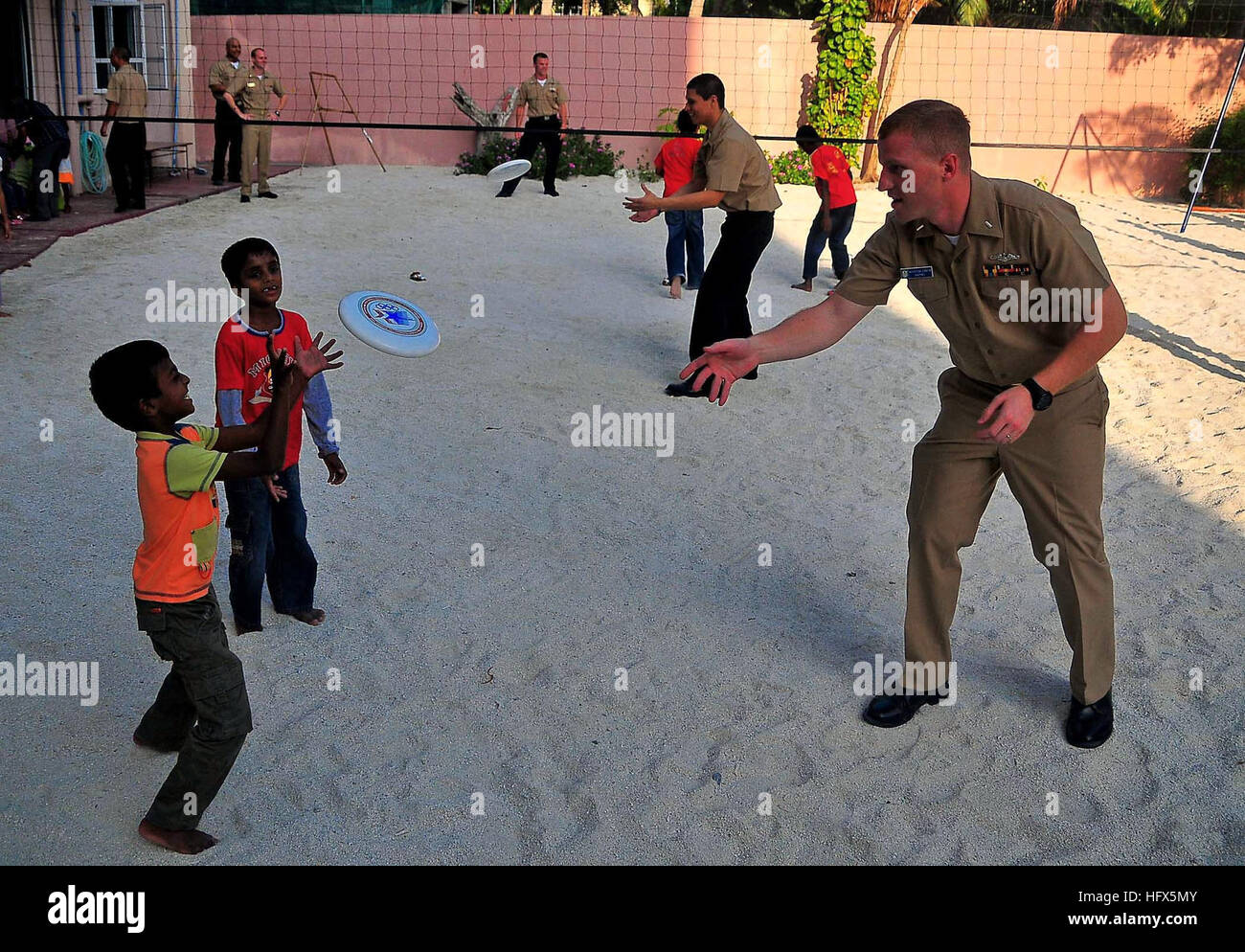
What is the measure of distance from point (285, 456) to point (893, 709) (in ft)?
7.85

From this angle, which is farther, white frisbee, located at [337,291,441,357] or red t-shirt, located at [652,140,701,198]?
red t-shirt, located at [652,140,701,198]

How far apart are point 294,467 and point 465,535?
131 cm

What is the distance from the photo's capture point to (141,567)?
10.6 ft

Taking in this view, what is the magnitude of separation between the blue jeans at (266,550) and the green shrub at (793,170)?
1378 centimetres

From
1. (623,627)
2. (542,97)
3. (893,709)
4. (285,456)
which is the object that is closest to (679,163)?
(542,97)

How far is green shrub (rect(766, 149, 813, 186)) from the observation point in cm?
1712

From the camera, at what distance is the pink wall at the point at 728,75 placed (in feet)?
58.7

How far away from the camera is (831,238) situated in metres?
11.0

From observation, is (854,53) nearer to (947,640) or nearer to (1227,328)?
(1227,328)

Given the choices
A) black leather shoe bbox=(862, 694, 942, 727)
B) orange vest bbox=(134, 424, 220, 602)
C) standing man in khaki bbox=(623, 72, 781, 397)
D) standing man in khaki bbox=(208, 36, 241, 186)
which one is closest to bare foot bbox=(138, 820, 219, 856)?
orange vest bbox=(134, 424, 220, 602)

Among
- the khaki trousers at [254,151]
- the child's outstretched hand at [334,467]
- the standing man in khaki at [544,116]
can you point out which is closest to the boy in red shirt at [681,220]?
the standing man in khaki at [544,116]

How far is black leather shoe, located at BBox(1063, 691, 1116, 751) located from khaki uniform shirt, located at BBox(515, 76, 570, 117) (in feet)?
42.9

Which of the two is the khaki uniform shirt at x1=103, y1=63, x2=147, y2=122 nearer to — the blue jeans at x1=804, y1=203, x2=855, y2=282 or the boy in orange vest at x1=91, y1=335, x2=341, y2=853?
the blue jeans at x1=804, y1=203, x2=855, y2=282

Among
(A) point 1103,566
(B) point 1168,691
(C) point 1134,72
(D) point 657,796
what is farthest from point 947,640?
(C) point 1134,72
